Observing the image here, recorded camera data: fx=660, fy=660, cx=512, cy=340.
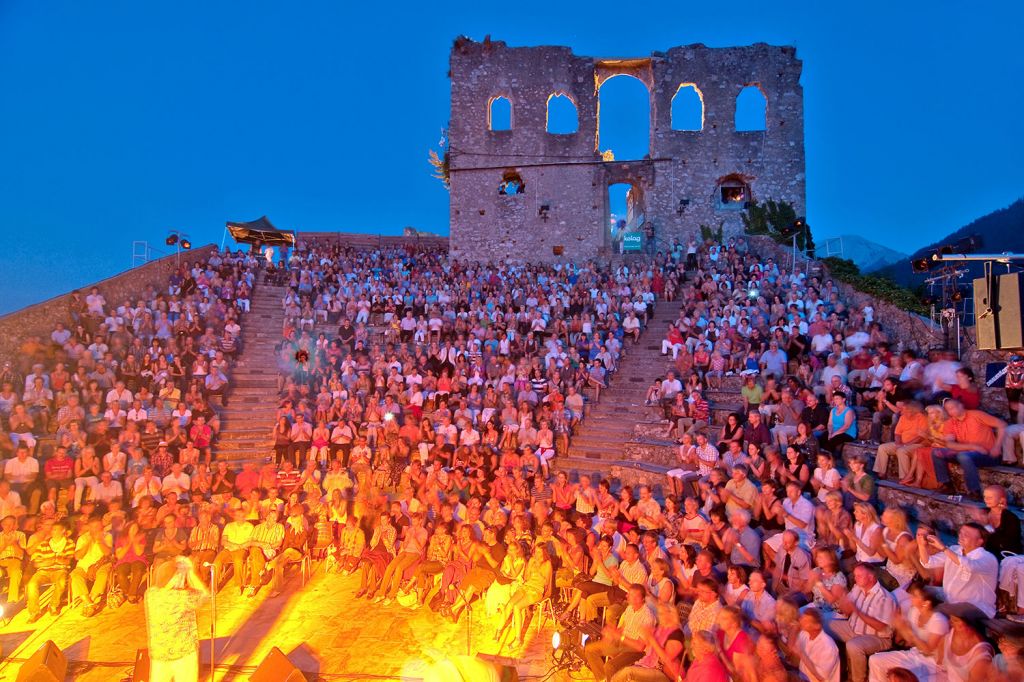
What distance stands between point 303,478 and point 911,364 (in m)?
7.87

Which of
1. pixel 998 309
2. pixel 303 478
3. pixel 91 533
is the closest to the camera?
pixel 998 309

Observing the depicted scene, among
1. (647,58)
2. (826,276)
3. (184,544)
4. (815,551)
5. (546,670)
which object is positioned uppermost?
(647,58)

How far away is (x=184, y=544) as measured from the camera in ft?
24.1

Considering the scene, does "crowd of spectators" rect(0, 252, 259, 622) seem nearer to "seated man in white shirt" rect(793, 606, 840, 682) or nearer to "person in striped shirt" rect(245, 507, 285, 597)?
"person in striped shirt" rect(245, 507, 285, 597)

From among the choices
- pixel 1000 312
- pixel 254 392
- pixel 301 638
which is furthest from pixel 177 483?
pixel 1000 312

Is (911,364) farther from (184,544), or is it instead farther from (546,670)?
(184,544)

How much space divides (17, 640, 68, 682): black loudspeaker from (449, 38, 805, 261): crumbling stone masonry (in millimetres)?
18315

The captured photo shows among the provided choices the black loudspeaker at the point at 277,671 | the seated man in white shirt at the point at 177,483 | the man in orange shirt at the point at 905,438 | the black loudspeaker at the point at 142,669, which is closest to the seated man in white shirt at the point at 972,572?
the man in orange shirt at the point at 905,438

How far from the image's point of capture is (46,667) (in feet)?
16.0

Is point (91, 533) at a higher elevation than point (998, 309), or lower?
lower

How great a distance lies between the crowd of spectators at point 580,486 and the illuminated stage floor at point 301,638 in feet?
0.80

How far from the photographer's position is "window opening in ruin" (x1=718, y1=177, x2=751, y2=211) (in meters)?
21.8

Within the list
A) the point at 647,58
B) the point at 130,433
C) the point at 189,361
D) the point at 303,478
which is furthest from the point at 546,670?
the point at 647,58

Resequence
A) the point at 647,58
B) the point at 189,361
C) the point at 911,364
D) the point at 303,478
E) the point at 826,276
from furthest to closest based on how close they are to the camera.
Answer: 1. the point at 647,58
2. the point at 826,276
3. the point at 189,361
4. the point at 303,478
5. the point at 911,364
